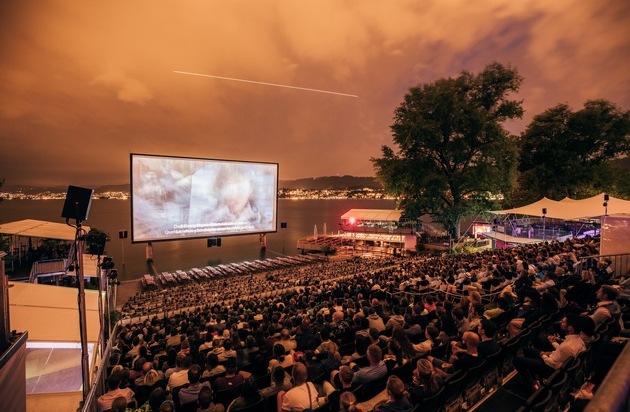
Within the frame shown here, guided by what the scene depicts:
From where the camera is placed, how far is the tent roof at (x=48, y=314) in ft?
24.0

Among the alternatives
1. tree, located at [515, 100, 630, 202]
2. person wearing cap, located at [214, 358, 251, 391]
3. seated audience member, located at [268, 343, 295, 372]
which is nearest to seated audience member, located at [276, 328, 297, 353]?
Answer: seated audience member, located at [268, 343, 295, 372]

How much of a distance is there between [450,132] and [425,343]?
26578mm

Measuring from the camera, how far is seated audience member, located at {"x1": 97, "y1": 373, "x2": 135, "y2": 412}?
15.4ft

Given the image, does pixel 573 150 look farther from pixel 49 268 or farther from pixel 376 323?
pixel 49 268

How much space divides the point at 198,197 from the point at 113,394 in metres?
25.4

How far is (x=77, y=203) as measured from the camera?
5.92m

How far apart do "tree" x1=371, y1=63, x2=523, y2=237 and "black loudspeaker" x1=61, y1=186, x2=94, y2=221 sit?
2551 centimetres

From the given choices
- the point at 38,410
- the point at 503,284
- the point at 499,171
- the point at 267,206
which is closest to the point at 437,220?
the point at 499,171

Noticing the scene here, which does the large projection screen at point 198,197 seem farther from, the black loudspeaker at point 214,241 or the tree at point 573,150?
the tree at point 573,150

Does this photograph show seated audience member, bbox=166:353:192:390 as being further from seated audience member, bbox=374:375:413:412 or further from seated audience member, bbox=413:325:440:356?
seated audience member, bbox=413:325:440:356

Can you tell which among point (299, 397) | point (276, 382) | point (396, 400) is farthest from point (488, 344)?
point (276, 382)

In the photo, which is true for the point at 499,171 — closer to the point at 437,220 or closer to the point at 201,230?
the point at 437,220

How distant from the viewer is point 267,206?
3369cm

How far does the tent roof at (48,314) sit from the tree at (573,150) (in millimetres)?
41199
